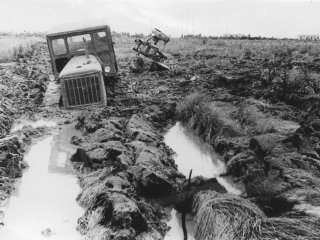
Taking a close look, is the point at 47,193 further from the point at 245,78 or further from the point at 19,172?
the point at 245,78

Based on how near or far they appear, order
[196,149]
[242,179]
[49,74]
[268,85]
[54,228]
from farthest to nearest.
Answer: [49,74]
[268,85]
[196,149]
[242,179]
[54,228]

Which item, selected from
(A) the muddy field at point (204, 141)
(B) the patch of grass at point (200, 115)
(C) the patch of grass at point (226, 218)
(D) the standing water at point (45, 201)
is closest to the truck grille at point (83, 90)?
(A) the muddy field at point (204, 141)

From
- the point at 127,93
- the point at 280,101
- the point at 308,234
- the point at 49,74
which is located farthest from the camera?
the point at 49,74

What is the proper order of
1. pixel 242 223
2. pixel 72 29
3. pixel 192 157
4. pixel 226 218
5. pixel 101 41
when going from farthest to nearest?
pixel 101 41 < pixel 72 29 < pixel 192 157 < pixel 226 218 < pixel 242 223

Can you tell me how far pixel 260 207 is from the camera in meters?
5.61

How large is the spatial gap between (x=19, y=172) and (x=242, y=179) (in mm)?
3977

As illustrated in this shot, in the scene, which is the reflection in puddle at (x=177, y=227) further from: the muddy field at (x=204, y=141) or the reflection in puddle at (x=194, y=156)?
the reflection in puddle at (x=194, y=156)

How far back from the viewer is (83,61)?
452 inches

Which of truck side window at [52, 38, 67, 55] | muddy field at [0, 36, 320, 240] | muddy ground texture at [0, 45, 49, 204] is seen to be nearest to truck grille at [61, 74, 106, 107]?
muddy field at [0, 36, 320, 240]

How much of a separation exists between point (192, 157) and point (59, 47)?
6.42 metres

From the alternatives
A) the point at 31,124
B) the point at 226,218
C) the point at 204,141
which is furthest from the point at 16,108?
the point at 226,218

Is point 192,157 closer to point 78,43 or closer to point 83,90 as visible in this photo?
point 83,90

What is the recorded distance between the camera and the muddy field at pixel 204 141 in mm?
5055

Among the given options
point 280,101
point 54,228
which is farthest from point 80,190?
point 280,101
